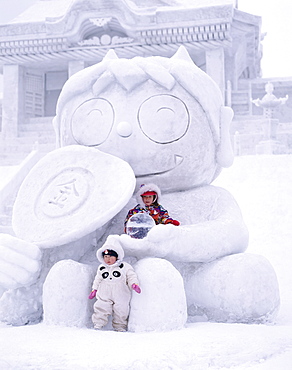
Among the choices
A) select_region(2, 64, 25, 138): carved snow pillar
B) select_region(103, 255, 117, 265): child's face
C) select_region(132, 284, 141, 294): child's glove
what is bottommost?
select_region(132, 284, 141, 294): child's glove

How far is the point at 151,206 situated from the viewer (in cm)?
294

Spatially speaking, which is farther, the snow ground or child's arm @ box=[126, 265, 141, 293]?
child's arm @ box=[126, 265, 141, 293]

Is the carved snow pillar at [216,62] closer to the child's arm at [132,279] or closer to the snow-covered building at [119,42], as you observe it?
the snow-covered building at [119,42]

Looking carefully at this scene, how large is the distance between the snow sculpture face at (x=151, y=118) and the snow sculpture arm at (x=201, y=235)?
7.0 inches

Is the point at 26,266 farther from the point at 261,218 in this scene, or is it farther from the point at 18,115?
the point at 18,115

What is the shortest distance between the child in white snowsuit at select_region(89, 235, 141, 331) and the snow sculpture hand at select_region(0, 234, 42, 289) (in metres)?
0.36

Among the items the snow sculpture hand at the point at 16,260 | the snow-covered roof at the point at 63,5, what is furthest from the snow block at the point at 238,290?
the snow-covered roof at the point at 63,5

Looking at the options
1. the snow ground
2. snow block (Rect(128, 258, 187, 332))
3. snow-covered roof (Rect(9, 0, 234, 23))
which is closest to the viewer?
the snow ground

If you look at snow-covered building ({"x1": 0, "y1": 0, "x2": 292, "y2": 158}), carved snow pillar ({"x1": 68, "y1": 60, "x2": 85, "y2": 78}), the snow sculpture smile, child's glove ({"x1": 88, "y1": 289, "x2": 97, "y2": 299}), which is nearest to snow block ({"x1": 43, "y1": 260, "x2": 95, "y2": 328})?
child's glove ({"x1": 88, "y1": 289, "x2": 97, "y2": 299})

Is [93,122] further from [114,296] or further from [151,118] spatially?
[114,296]

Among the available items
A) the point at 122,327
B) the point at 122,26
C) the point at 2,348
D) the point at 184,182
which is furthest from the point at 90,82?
the point at 122,26

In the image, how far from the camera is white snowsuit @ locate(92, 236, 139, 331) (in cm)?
246

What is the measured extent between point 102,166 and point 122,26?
10779 millimetres

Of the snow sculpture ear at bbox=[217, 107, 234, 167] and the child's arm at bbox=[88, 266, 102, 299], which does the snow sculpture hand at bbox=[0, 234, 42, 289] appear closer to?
the child's arm at bbox=[88, 266, 102, 299]
